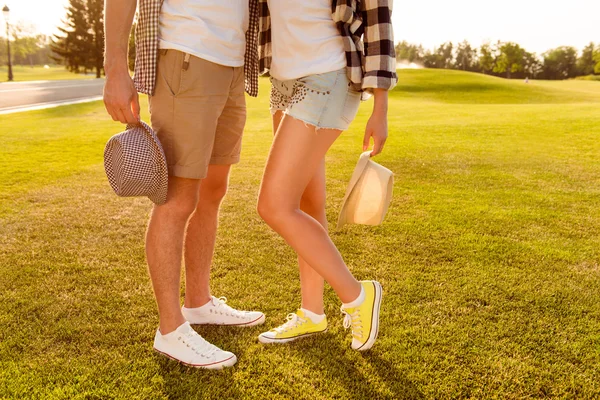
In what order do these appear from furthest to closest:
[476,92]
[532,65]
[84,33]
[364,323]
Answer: [532,65]
[84,33]
[476,92]
[364,323]

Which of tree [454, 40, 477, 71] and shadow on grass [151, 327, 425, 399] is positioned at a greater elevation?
tree [454, 40, 477, 71]

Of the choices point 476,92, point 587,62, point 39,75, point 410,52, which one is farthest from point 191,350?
point 410,52

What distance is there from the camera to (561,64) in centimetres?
9269

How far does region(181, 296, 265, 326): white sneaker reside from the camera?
8.70 ft

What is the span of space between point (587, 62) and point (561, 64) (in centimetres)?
448

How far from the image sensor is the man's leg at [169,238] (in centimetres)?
220

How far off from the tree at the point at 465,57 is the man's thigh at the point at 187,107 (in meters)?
116

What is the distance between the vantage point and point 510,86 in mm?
34656

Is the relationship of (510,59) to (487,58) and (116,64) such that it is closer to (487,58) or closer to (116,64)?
(487,58)

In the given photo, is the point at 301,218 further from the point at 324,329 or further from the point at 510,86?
the point at 510,86

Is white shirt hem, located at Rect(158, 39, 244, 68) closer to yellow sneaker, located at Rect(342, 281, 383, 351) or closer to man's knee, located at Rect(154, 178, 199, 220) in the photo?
man's knee, located at Rect(154, 178, 199, 220)

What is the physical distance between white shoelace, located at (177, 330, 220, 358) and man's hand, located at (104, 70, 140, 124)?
98cm

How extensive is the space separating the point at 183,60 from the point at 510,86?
36.4 m

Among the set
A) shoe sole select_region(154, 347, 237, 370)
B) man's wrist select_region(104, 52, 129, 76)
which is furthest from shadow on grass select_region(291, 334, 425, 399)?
man's wrist select_region(104, 52, 129, 76)
